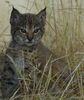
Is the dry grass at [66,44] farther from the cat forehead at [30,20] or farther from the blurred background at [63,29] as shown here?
the cat forehead at [30,20]

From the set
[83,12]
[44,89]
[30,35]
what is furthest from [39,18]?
[44,89]

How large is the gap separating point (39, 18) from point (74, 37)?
0.40 meters

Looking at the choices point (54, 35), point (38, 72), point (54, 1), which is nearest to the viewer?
point (38, 72)

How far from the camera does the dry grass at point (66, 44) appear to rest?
3385 millimetres

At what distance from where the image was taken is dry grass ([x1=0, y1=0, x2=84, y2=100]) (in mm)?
3385

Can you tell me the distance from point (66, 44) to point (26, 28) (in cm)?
42

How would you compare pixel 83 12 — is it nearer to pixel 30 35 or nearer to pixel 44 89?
pixel 30 35

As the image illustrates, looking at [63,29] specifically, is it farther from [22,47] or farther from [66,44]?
[22,47]

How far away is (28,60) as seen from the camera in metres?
3.87

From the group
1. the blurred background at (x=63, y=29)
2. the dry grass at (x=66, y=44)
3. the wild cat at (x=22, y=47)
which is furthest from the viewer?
the blurred background at (x=63, y=29)

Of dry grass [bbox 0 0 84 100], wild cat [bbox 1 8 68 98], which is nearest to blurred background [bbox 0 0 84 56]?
dry grass [bbox 0 0 84 100]

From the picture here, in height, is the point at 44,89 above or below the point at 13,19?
below

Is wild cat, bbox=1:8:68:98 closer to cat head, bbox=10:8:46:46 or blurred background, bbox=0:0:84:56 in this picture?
cat head, bbox=10:8:46:46

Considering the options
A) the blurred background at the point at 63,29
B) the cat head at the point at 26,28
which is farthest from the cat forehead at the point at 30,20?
the blurred background at the point at 63,29
